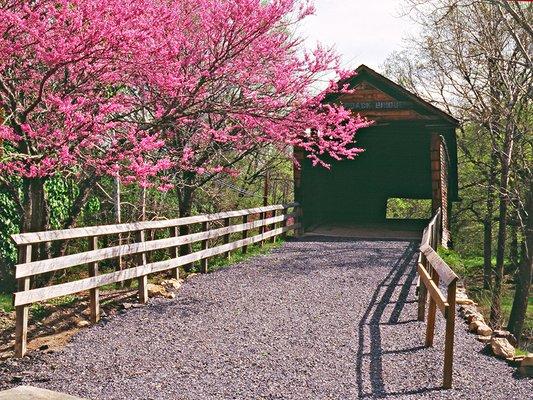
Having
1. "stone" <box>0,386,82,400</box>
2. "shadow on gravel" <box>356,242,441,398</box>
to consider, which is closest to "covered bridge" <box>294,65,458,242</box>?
"shadow on gravel" <box>356,242,441,398</box>

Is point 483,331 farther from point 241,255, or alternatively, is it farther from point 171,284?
point 241,255

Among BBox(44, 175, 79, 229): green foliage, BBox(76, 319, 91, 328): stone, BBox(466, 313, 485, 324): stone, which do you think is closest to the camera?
BBox(76, 319, 91, 328): stone

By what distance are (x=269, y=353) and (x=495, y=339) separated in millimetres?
2899

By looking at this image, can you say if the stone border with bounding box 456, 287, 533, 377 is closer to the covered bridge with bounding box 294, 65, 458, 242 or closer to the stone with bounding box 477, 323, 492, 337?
the stone with bounding box 477, 323, 492, 337

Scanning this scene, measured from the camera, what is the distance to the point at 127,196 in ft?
57.2

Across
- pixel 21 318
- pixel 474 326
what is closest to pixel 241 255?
pixel 474 326

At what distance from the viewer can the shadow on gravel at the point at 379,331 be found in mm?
6301

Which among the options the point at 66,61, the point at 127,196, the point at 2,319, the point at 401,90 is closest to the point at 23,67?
the point at 66,61

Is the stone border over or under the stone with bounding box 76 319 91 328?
under

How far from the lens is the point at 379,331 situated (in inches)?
341

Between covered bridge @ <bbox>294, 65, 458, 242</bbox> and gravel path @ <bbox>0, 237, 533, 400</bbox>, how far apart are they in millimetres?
10088

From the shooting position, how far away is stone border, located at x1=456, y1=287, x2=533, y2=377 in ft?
23.7

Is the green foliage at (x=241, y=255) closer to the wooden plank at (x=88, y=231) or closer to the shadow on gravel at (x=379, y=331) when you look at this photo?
the wooden plank at (x=88, y=231)

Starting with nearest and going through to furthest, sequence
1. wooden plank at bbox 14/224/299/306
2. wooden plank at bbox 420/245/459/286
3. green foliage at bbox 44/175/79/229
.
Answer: wooden plank at bbox 420/245/459/286
wooden plank at bbox 14/224/299/306
green foliage at bbox 44/175/79/229
